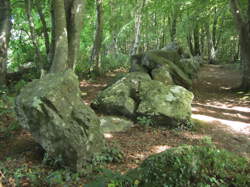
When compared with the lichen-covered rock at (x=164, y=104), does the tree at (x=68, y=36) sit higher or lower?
higher

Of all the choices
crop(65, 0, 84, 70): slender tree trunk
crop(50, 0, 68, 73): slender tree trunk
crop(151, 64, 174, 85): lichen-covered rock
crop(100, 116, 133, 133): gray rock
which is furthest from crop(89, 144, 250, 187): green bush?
crop(151, 64, 174, 85): lichen-covered rock

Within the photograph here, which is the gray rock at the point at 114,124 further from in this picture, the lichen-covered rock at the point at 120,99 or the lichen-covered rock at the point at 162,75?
the lichen-covered rock at the point at 162,75

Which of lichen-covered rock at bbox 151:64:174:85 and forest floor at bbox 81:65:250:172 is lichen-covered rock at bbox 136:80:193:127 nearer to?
forest floor at bbox 81:65:250:172

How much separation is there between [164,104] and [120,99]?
1.30m

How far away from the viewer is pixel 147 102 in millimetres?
6551

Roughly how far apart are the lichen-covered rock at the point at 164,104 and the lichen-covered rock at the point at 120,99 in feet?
0.79

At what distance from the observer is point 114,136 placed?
5566 mm

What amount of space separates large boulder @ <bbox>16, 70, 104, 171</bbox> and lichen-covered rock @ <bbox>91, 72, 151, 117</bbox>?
2.20 metres

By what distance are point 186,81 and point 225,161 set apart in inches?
303

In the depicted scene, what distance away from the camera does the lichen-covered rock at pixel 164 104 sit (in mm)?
6223

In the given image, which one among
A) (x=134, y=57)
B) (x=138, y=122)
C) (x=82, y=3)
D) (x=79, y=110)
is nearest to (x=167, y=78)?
(x=134, y=57)

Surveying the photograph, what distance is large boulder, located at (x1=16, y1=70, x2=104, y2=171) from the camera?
3857mm

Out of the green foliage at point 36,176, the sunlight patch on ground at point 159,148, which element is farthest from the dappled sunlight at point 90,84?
the green foliage at point 36,176

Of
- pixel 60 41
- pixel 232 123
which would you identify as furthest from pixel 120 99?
pixel 232 123
